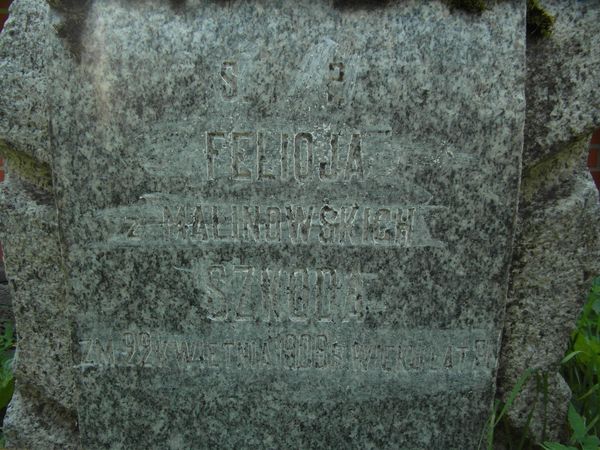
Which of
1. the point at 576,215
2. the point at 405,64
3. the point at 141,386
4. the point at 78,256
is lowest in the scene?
the point at 141,386

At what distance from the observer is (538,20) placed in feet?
4.26

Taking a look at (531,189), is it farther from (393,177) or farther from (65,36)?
(65,36)

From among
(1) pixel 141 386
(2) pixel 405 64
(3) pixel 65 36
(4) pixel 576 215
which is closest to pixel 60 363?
(1) pixel 141 386

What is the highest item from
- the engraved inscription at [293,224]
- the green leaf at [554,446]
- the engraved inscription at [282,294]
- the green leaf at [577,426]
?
the engraved inscription at [293,224]

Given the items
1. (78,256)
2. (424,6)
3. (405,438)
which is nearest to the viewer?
(424,6)

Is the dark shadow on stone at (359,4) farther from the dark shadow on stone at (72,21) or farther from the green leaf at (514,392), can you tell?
the green leaf at (514,392)

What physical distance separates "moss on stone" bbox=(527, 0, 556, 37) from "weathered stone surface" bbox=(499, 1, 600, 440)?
21 millimetres

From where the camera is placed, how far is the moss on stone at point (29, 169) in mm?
1446

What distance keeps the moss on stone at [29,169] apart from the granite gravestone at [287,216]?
0.56ft

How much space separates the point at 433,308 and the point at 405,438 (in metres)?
0.36

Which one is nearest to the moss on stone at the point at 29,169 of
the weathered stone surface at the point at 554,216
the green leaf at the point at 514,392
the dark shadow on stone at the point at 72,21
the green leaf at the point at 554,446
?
the dark shadow on stone at the point at 72,21

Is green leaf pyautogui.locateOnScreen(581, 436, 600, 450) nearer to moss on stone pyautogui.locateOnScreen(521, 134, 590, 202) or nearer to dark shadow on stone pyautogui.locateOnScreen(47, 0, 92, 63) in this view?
moss on stone pyautogui.locateOnScreen(521, 134, 590, 202)

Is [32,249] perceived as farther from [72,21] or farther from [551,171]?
[551,171]

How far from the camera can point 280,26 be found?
4.08ft
